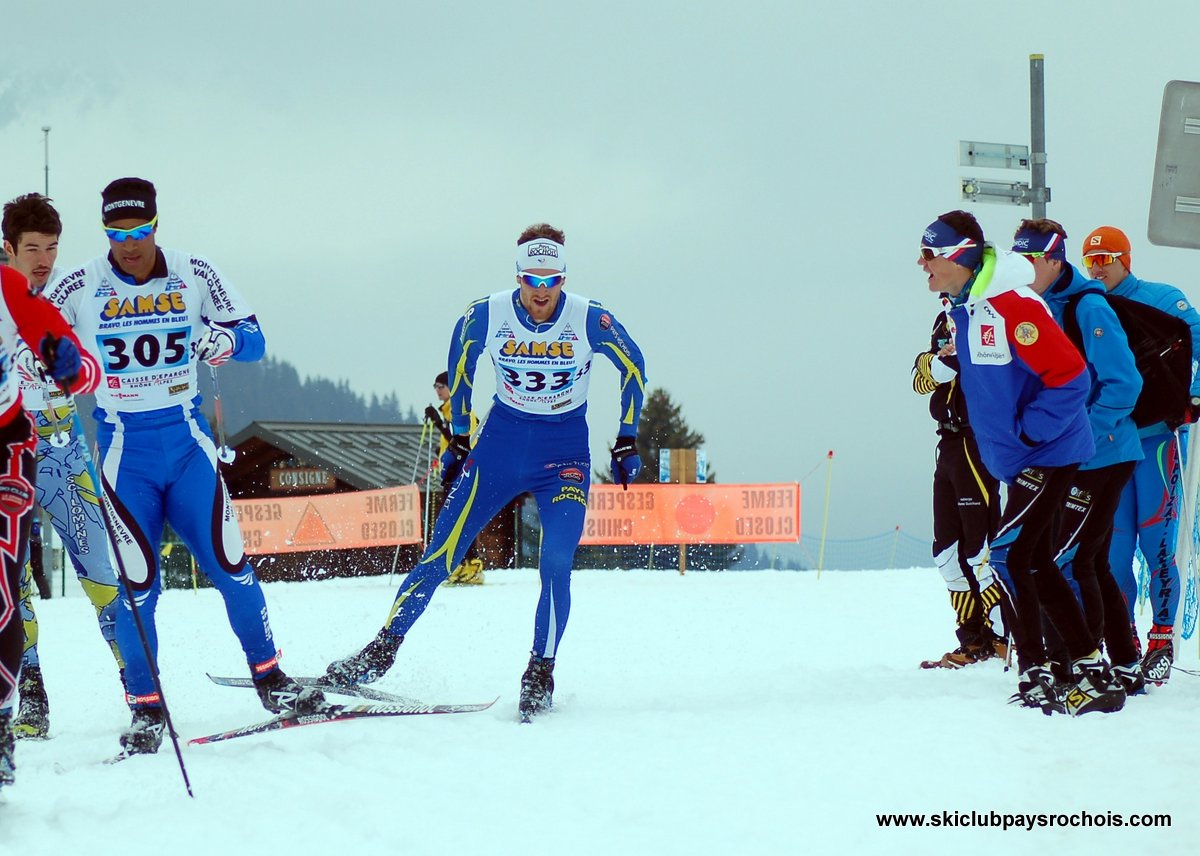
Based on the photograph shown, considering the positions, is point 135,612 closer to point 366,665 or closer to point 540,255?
point 366,665

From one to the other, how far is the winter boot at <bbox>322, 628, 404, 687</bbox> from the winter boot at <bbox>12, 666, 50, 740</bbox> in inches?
50.2

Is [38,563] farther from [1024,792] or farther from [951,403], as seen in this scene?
[1024,792]

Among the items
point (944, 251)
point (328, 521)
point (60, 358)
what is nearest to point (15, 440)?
point (60, 358)

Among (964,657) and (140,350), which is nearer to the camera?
(140,350)

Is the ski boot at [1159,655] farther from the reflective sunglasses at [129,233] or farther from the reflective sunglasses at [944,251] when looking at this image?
the reflective sunglasses at [129,233]

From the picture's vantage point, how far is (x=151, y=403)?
17.0ft

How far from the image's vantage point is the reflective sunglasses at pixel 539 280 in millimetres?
5977

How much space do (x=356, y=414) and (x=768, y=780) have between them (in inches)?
4047

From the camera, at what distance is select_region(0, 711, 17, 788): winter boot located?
152 inches

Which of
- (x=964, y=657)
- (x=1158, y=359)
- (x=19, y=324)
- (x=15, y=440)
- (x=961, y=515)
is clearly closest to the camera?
(x=15, y=440)

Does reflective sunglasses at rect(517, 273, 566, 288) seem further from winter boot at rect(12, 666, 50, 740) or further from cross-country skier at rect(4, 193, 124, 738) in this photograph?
winter boot at rect(12, 666, 50, 740)

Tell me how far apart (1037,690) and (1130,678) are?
0.66 meters

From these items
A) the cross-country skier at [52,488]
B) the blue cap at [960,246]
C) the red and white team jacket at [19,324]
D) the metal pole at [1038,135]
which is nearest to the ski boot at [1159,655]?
the blue cap at [960,246]

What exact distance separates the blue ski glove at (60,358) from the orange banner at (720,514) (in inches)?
524
